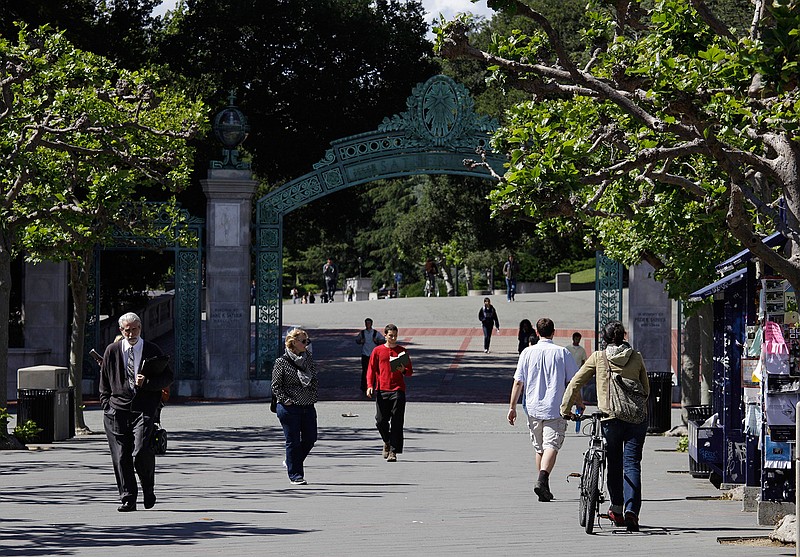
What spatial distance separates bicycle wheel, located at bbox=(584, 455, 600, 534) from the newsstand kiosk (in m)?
1.39

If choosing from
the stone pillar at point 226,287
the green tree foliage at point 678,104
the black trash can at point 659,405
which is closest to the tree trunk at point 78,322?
the stone pillar at point 226,287

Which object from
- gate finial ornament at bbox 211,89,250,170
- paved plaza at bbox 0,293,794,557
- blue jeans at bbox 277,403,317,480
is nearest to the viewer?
paved plaza at bbox 0,293,794,557

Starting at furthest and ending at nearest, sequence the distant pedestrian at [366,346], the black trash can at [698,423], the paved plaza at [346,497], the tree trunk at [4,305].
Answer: the distant pedestrian at [366,346], the tree trunk at [4,305], the black trash can at [698,423], the paved plaza at [346,497]

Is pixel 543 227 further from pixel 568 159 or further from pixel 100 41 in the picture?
pixel 100 41

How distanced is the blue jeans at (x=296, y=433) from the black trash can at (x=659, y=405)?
8.53m

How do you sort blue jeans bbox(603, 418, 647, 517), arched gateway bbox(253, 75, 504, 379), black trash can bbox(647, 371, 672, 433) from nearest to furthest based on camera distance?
1. blue jeans bbox(603, 418, 647, 517)
2. black trash can bbox(647, 371, 672, 433)
3. arched gateway bbox(253, 75, 504, 379)

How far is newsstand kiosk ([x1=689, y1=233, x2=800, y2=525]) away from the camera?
10664mm

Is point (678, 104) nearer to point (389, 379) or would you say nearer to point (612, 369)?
point (612, 369)

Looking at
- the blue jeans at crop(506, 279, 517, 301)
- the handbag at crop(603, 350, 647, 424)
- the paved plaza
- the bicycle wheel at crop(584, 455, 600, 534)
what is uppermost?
the blue jeans at crop(506, 279, 517, 301)

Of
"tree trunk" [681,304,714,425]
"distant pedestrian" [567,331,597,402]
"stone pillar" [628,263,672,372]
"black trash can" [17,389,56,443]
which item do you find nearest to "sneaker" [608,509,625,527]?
"distant pedestrian" [567,331,597,402]

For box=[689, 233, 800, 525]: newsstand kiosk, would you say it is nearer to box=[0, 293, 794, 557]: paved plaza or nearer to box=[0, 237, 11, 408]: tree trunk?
box=[0, 293, 794, 557]: paved plaza

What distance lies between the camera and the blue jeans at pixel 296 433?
549 inches

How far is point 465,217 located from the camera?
61.4 metres

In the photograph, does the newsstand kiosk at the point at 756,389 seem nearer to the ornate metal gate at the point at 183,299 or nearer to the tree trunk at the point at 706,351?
the tree trunk at the point at 706,351
